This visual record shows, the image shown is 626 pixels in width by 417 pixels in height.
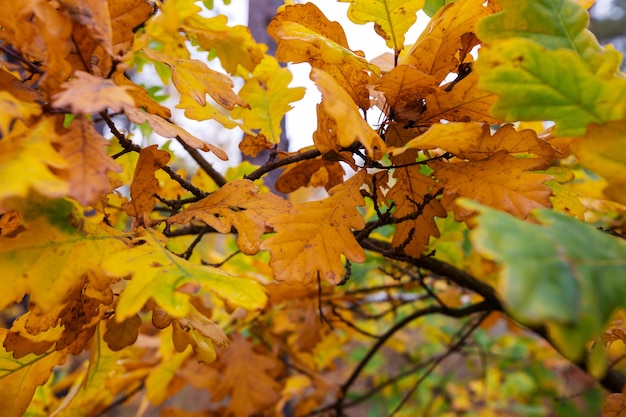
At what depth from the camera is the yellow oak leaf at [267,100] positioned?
38.9 inches

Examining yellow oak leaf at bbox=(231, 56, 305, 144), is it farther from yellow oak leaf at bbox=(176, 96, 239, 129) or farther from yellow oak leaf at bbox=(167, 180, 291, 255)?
yellow oak leaf at bbox=(167, 180, 291, 255)

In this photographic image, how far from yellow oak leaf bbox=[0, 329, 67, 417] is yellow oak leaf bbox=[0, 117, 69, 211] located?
1.50 feet

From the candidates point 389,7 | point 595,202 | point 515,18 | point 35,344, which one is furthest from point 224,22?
point 595,202

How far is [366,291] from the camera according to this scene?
1695 mm

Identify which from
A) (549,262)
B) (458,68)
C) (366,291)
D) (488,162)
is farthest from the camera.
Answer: (366,291)

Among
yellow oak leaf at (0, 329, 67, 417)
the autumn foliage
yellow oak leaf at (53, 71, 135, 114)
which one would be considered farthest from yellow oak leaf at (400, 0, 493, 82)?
yellow oak leaf at (0, 329, 67, 417)

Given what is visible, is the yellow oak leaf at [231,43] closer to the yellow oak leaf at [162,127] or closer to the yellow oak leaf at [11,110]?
the yellow oak leaf at [162,127]

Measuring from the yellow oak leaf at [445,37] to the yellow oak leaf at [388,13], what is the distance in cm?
5

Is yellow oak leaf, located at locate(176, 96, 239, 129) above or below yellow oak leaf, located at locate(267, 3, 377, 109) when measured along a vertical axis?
below

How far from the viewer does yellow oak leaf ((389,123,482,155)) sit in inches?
21.3

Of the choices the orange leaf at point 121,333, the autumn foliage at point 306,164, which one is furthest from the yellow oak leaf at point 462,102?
the orange leaf at point 121,333

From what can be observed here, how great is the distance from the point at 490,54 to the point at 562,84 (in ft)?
0.29

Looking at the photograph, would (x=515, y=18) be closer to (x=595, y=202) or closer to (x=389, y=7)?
(x=389, y=7)

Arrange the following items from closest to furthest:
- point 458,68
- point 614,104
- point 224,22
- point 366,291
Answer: point 614,104 < point 458,68 < point 224,22 < point 366,291
